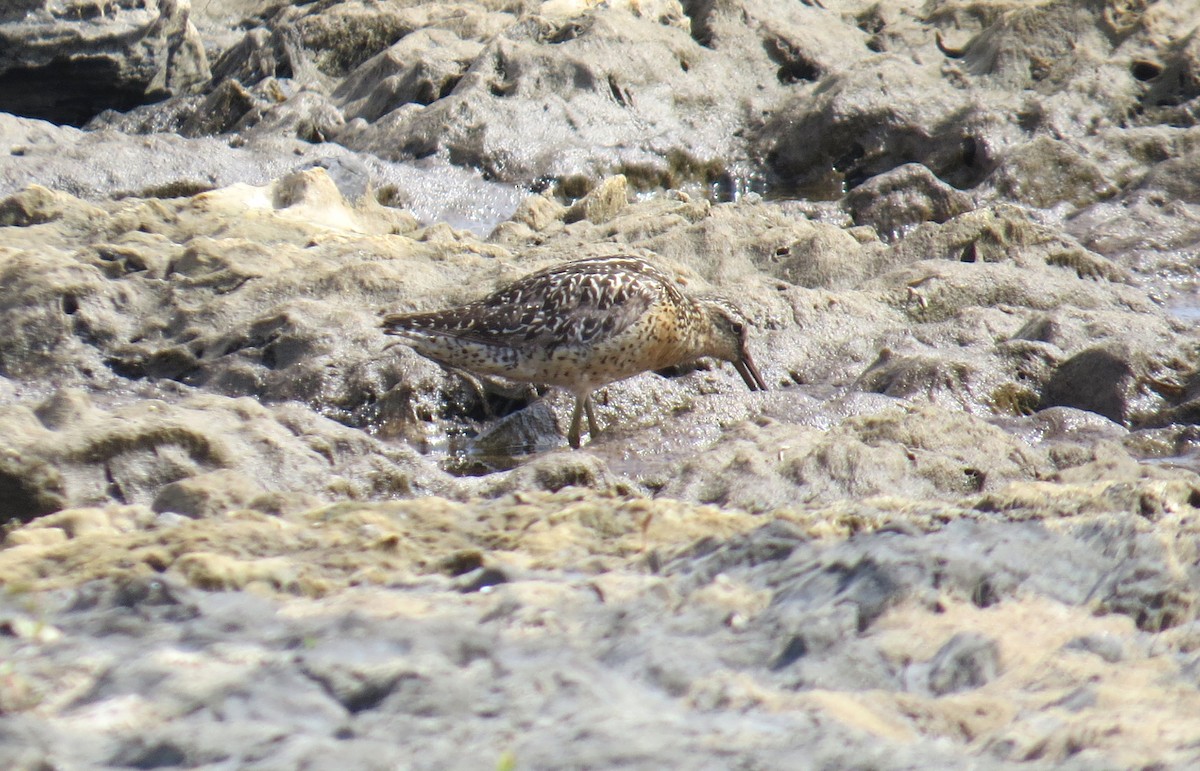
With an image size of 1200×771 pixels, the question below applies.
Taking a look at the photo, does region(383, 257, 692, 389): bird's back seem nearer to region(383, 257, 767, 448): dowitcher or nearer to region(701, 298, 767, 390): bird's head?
region(383, 257, 767, 448): dowitcher

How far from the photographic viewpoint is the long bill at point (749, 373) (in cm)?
793

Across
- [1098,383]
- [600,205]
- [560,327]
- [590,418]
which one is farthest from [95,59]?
[1098,383]

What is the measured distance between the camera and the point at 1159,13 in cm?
1342

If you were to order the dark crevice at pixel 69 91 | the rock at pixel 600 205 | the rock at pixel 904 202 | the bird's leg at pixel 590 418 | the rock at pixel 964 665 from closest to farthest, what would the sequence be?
the rock at pixel 964 665 < the bird's leg at pixel 590 418 < the rock at pixel 600 205 < the rock at pixel 904 202 < the dark crevice at pixel 69 91

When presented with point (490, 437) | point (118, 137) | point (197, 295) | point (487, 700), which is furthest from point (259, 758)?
point (118, 137)

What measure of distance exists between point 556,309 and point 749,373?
4.01ft

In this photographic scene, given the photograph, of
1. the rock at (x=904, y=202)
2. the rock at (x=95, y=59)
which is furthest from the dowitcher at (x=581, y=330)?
the rock at (x=95, y=59)

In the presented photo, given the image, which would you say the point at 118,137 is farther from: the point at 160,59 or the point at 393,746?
the point at 393,746

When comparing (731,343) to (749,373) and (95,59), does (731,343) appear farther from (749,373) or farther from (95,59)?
(95,59)

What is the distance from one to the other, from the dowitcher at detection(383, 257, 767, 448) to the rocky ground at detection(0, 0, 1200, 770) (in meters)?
0.29

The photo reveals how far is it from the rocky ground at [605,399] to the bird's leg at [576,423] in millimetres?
190

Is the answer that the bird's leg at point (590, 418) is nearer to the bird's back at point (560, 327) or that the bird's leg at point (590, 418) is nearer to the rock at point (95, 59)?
the bird's back at point (560, 327)

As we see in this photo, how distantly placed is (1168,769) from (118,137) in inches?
403

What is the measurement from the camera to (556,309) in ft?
25.0
